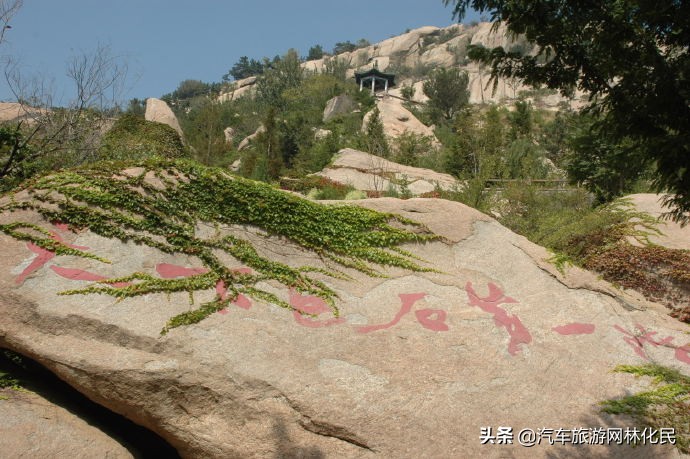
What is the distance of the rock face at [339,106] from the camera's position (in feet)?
150

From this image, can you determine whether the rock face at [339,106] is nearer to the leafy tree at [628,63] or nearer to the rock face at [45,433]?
the rock face at [45,433]

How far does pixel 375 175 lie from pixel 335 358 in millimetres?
16155

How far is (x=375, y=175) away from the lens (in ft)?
70.5

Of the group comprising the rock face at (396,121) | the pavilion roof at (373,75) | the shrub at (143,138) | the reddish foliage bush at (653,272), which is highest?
the pavilion roof at (373,75)

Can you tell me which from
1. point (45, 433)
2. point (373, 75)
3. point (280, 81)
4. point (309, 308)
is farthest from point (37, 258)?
point (373, 75)

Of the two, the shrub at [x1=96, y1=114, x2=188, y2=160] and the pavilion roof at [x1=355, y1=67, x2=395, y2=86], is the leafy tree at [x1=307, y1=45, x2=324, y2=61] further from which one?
the shrub at [x1=96, y1=114, x2=188, y2=160]

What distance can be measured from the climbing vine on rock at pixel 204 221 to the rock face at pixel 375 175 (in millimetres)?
11592

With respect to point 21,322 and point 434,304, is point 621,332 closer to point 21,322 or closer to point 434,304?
point 434,304

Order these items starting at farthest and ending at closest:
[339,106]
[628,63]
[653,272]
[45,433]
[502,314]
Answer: [339,106] < [653,272] < [502,314] < [45,433] < [628,63]

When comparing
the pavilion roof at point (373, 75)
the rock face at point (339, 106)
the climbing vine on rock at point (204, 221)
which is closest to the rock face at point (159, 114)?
the climbing vine on rock at point (204, 221)

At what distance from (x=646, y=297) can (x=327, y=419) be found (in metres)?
A: 5.95

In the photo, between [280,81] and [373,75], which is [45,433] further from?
[373,75]

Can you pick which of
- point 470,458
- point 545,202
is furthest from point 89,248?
point 545,202

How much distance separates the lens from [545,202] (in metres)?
13.2
